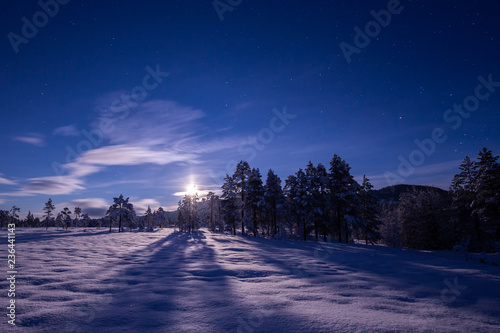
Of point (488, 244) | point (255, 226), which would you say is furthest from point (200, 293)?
point (488, 244)

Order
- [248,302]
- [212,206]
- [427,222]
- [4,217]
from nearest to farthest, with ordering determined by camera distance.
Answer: [248,302], [427,222], [212,206], [4,217]

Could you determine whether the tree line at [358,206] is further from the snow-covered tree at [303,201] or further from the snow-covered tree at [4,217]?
the snow-covered tree at [4,217]

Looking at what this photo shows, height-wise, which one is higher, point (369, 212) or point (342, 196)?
point (342, 196)

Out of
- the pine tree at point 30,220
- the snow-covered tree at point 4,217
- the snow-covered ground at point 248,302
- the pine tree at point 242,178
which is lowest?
the pine tree at point 30,220

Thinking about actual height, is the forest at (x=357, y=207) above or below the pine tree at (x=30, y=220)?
above

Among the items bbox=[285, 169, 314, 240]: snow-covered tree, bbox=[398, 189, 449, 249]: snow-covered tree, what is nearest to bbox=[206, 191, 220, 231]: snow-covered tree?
bbox=[285, 169, 314, 240]: snow-covered tree

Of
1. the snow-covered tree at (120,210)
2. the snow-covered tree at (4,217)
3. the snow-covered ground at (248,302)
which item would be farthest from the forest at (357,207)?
the snow-covered tree at (4,217)

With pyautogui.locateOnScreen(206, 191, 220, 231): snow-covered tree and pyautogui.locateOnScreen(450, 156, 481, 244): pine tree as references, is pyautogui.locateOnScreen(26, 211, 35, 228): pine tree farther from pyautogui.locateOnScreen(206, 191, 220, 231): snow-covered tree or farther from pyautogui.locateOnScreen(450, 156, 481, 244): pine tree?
pyautogui.locateOnScreen(450, 156, 481, 244): pine tree

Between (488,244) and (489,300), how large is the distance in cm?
3900

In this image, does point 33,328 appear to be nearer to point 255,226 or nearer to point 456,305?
point 456,305

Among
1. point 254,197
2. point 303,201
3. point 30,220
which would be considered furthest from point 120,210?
point 30,220

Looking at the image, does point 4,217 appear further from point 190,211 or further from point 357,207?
point 357,207

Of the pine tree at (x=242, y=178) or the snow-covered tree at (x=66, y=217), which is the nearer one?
the pine tree at (x=242, y=178)

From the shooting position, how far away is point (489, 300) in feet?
14.7
